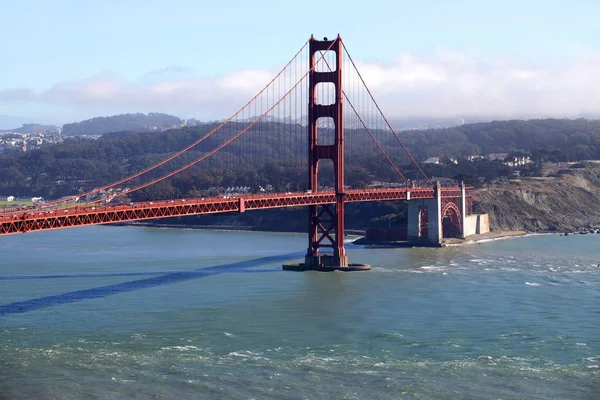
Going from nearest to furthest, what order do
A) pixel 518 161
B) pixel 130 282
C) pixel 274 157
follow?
1. pixel 130 282
2. pixel 518 161
3. pixel 274 157

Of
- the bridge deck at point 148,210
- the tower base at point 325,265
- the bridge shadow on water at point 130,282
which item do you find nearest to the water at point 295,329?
the bridge shadow on water at point 130,282

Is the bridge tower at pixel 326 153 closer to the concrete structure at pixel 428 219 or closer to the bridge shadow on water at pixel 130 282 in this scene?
the bridge shadow on water at pixel 130 282

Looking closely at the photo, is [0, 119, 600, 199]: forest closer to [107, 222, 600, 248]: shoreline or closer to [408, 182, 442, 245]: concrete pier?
[107, 222, 600, 248]: shoreline

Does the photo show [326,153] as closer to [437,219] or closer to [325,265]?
[325,265]

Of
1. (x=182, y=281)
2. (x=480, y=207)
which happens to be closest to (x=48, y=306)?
(x=182, y=281)

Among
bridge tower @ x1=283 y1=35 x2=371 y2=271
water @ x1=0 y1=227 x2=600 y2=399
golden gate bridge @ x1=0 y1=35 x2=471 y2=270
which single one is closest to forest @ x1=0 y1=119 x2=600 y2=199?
golden gate bridge @ x1=0 y1=35 x2=471 y2=270

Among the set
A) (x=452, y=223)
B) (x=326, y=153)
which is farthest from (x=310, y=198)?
(x=452, y=223)
